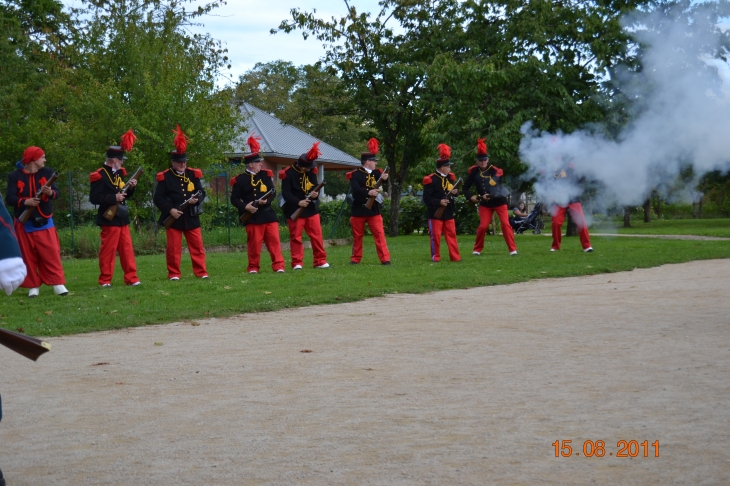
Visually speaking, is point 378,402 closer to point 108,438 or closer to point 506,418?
point 506,418

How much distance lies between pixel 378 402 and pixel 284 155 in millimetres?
33939

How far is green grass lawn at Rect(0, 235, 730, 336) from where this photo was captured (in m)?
10.3

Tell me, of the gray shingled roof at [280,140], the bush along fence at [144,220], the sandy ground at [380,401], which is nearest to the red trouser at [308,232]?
the sandy ground at [380,401]

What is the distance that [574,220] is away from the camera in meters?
18.3

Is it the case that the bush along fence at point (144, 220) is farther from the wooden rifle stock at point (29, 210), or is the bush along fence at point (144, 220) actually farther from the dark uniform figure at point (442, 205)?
the wooden rifle stock at point (29, 210)

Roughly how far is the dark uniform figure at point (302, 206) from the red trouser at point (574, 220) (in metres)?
5.62

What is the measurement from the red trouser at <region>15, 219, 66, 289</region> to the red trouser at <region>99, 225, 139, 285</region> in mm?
869

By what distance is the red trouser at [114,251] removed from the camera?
13.5m

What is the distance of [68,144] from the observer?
25516 mm

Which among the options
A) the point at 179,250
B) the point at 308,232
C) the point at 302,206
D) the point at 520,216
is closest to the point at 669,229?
the point at 520,216

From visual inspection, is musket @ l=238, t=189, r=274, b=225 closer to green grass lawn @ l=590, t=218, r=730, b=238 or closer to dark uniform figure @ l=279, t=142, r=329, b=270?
dark uniform figure @ l=279, t=142, r=329, b=270

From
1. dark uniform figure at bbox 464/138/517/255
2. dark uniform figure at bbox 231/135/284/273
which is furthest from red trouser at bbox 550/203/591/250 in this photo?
dark uniform figure at bbox 231/135/284/273

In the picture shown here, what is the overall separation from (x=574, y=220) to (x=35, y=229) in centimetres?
1092
